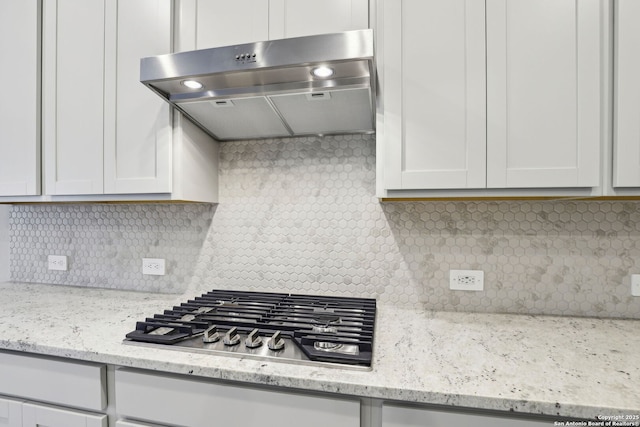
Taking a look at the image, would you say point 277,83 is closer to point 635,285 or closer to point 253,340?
point 253,340

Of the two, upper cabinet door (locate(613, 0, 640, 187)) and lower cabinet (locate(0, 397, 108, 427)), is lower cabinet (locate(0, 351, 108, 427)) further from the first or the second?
upper cabinet door (locate(613, 0, 640, 187))

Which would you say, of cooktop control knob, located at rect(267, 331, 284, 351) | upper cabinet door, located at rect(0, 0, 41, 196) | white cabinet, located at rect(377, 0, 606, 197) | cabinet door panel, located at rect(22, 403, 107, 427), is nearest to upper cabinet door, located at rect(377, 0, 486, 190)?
white cabinet, located at rect(377, 0, 606, 197)

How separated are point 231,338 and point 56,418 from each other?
63 centimetres

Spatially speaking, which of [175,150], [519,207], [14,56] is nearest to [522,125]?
[519,207]

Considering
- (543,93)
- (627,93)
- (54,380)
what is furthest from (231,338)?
(627,93)

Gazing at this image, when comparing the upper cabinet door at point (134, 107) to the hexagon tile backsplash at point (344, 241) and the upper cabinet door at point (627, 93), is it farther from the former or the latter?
the upper cabinet door at point (627, 93)

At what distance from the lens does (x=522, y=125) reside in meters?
1.01

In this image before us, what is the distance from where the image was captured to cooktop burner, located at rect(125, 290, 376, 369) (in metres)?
0.87

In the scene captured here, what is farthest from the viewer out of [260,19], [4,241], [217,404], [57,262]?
[4,241]

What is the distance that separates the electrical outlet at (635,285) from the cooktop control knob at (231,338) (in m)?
1.54

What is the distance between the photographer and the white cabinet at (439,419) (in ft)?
2.29

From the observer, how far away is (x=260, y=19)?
1.20 metres

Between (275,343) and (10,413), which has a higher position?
(275,343)

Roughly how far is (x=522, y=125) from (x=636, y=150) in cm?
34
